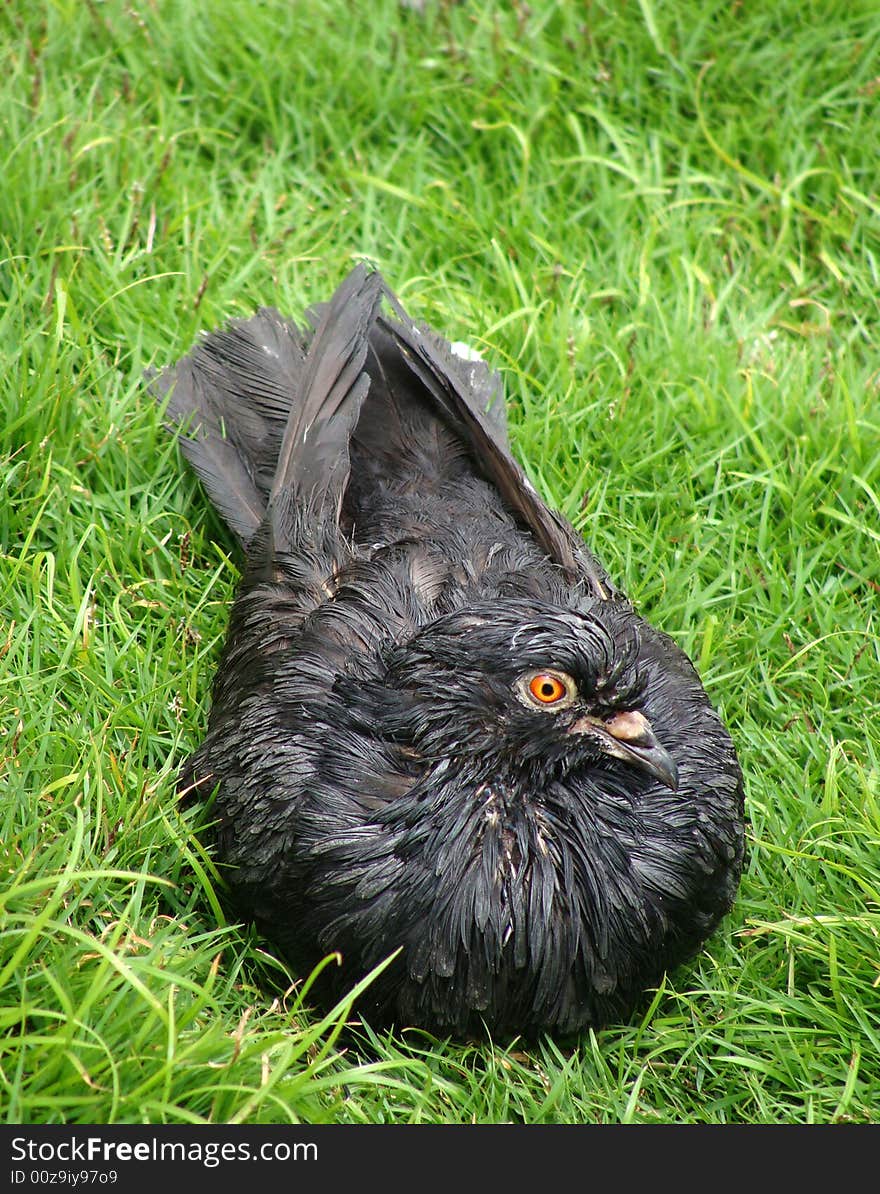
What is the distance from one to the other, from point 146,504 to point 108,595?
411mm

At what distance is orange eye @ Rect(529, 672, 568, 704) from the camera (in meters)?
3.52

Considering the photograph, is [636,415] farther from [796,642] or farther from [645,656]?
[645,656]

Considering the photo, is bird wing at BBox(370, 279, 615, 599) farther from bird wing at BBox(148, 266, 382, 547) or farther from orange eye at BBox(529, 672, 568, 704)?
orange eye at BBox(529, 672, 568, 704)

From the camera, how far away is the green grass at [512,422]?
3.48 metres

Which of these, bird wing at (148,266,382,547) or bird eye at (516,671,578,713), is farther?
bird wing at (148,266,382,547)

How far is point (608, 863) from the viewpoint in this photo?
3582 millimetres

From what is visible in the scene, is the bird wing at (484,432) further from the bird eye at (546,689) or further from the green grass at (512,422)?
the bird eye at (546,689)

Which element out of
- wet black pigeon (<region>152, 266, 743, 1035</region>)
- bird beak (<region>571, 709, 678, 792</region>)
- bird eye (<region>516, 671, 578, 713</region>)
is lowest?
wet black pigeon (<region>152, 266, 743, 1035</region>)

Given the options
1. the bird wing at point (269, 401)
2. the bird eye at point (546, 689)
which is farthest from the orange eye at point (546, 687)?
the bird wing at point (269, 401)

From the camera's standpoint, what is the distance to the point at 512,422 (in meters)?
5.26

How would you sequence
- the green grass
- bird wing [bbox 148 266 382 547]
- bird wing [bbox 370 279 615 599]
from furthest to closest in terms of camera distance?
bird wing [bbox 148 266 382 547] → bird wing [bbox 370 279 615 599] → the green grass

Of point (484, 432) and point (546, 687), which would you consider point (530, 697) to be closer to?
point (546, 687)

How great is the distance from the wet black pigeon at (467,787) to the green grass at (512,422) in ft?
0.57

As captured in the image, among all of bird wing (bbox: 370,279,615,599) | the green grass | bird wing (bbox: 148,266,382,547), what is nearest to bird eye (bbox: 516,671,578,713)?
bird wing (bbox: 370,279,615,599)
